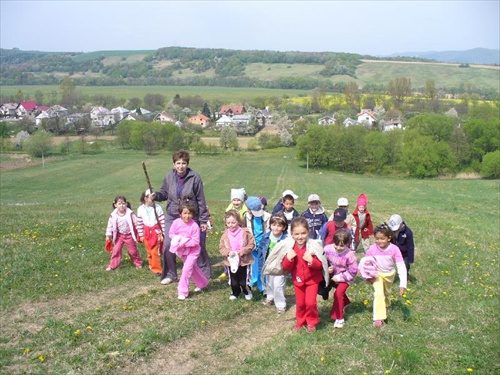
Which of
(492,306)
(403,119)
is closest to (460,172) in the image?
(403,119)

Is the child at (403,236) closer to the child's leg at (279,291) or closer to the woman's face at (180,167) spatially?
the child's leg at (279,291)

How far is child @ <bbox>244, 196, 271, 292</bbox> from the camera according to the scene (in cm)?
1018

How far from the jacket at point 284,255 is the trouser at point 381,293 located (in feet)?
3.10

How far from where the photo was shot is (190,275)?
970cm

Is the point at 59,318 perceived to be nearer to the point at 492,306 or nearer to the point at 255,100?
the point at 492,306

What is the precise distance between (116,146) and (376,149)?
54.8 m

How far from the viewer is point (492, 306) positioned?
33.3 feet

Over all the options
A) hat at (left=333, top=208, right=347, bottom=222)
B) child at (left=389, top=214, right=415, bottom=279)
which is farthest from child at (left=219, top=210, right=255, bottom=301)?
child at (left=389, top=214, right=415, bottom=279)

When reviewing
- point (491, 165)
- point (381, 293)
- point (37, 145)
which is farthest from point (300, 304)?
point (37, 145)

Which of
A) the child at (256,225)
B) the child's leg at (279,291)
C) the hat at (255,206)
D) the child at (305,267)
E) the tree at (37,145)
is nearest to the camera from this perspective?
the child at (305,267)

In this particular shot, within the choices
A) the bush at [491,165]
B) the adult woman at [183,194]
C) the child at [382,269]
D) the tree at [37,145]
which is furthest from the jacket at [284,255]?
the tree at [37,145]

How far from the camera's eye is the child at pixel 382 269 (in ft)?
27.4

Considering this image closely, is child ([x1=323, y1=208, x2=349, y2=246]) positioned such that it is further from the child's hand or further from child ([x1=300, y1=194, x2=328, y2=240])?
the child's hand

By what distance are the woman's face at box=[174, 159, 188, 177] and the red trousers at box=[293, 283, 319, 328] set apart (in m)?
3.33
